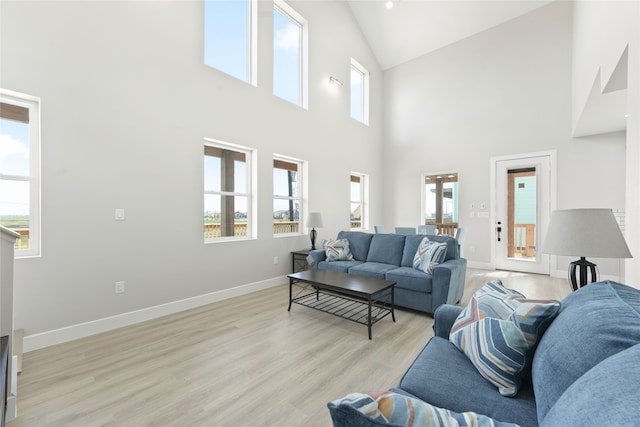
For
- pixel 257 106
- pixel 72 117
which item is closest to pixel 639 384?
pixel 72 117

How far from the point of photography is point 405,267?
12.2 ft

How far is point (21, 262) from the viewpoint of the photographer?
237 centimetres

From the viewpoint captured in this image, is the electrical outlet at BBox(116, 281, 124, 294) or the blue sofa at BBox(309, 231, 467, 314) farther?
the blue sofa at BBox(309, 231, 467, 314)

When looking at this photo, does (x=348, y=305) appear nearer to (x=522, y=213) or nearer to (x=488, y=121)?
(x=522, y=213)

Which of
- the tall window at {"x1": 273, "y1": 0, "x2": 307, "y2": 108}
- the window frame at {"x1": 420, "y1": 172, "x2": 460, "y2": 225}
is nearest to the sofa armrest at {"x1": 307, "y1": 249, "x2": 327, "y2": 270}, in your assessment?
the tall window at {"x1": 273, "y1": 0, "x2": 307, "y2": 108}

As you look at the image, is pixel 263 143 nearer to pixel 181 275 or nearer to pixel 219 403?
pixel 181 275

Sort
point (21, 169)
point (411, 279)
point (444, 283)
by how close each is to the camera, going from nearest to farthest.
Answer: point (21, 169) → point (444, 283) → point (411, 279)

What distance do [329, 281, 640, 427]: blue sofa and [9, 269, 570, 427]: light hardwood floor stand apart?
782mm

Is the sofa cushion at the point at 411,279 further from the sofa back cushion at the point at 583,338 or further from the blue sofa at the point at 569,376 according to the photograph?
the sofa back cushion at the point at 583,338

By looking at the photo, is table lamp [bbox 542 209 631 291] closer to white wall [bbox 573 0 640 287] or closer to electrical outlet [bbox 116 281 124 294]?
white wall [bbox 573 0 640 287]

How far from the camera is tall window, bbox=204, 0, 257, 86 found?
384 cm

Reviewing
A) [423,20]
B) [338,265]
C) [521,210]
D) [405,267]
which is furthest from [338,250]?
[423,20]

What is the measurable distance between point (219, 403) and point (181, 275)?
203 centimetres

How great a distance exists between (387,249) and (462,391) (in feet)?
9.63
